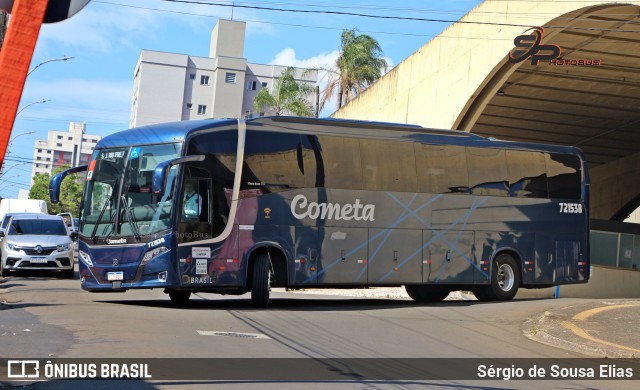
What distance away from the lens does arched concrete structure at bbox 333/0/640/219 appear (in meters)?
29.1

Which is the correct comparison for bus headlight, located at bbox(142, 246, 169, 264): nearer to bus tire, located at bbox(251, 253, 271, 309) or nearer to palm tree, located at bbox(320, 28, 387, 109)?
bus tire, located at bbox(251, 253, 271, 309)

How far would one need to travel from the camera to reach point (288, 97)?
62656 millimetres

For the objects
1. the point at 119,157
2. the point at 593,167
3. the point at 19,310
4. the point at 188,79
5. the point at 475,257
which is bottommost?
the point at 19,310

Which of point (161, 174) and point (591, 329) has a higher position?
point (161, 174)

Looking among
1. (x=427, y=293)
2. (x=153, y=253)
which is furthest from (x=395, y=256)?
(x=153, y=253)

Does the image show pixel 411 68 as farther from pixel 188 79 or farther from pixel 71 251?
pixel 188 79

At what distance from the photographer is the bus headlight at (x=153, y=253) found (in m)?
16.7

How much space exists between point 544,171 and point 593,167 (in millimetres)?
40892

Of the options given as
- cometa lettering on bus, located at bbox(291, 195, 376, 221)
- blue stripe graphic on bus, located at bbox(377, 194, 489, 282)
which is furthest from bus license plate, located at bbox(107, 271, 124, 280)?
blue stripe graphic on bus, located at bbox(377, 194, 489, 282)

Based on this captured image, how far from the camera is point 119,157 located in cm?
1780

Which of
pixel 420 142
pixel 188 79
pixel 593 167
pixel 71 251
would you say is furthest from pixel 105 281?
pixel 188 79

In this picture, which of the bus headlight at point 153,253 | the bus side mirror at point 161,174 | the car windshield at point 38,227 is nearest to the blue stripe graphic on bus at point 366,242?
the bus headlight at point 153,253

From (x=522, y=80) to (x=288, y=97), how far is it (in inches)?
1157

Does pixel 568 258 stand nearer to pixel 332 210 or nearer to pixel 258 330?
pixel 332 210
